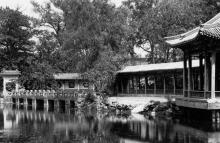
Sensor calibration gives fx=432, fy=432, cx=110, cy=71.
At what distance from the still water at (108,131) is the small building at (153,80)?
6.88 meters

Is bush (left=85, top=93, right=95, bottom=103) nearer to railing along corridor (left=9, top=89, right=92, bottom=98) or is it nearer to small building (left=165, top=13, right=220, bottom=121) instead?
railing along corridor (left=9, top=89, right=92, bottom=98)

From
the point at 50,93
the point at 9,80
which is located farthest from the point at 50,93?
the point at 9,80

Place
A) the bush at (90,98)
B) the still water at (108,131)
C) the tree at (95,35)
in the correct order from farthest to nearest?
the tree at (95,35) → the bush at (90,98) → the still water at (108,131)

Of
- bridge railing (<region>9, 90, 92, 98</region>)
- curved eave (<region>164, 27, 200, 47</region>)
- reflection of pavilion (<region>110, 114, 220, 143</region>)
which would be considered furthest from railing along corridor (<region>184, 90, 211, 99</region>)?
bridge railing (<region>9, 90, 92, 98</region>)

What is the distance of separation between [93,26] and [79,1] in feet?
11.9

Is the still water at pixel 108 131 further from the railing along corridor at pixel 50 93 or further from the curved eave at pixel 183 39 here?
the railing along corridor at pixel 50 93

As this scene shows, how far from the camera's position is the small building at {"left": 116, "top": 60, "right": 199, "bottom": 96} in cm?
3794

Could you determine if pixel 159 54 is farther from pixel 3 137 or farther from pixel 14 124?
pixel 3 137

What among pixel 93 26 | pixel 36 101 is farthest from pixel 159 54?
pixel 36 101

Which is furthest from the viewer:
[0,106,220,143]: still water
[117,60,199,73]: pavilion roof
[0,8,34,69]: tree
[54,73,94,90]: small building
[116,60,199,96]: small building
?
[0,8,34,69]: tree

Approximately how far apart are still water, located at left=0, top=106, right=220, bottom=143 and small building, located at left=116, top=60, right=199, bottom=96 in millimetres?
6876

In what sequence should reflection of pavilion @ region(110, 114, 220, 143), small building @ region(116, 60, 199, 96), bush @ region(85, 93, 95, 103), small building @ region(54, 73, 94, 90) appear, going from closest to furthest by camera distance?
1. reflection of pavilion @ region(110, 114, 220, 143)
2. small building @ region(116, 60, 199, 96)
3. bush @ region(85, 93, 95, 103)
4. small building @ region(54, 73, 94, 90)

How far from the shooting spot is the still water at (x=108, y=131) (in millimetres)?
22781

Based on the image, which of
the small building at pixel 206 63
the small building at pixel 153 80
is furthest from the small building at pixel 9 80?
the small building at pixel 206 63
